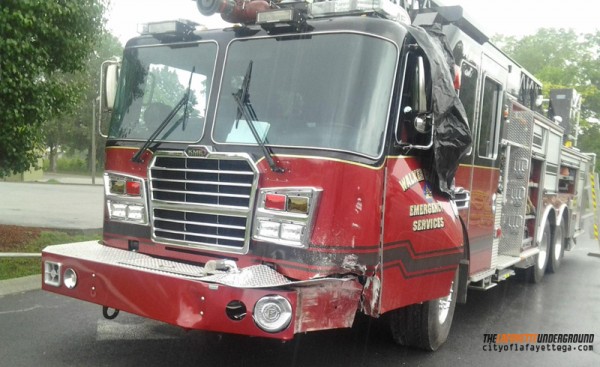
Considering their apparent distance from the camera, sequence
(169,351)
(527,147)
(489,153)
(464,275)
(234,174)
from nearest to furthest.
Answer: (234,174)
(169,351)
(464,275)
(489,153)
(527,147)

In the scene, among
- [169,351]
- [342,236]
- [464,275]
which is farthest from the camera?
[464,275]

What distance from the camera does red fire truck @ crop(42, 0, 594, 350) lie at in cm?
372

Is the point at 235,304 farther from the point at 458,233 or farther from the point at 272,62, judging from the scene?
the point at 458,233

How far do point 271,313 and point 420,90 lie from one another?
1816 mm

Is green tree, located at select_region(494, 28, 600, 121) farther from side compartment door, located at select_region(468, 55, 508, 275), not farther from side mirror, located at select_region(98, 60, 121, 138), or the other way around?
side mirror, located at select_region(98, 60, 121, 138)

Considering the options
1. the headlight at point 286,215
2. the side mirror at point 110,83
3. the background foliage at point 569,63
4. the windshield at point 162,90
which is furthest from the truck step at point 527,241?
the background foliage at point 569,63

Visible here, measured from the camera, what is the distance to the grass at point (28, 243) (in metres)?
7.32

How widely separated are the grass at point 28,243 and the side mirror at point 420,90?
5440mm

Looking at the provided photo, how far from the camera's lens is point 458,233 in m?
4.89

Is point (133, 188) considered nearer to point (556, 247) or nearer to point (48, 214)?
point (556, 247)

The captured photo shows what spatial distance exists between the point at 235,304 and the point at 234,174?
37.2 inches

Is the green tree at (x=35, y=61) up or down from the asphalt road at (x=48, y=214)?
up

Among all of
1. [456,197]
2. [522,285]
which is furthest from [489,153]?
[522,285]

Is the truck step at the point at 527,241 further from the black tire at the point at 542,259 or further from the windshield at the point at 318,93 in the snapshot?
Result: the windshield at the point at 318,93
